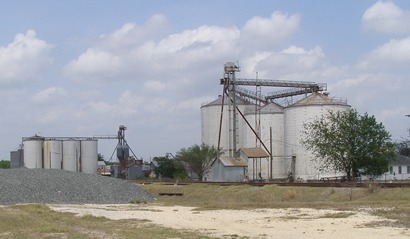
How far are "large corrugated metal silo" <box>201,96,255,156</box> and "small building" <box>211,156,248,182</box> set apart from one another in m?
7.25

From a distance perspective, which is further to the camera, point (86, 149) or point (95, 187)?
point (86, 149)

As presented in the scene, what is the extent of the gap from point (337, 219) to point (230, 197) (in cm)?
2306

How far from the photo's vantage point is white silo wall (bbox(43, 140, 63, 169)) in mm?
99812

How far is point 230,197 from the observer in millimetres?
50844

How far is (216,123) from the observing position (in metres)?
90.1

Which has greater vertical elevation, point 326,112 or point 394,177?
point 326,112

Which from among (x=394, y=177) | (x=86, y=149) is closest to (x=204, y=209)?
(x=394, y=177)

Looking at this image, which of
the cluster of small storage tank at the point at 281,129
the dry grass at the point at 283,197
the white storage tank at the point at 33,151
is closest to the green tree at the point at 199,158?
the cluster of small storage tank at the point at 281,129

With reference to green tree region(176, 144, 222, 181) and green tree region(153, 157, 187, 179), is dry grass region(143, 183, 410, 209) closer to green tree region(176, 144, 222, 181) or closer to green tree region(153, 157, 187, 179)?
green tree region(176, 144, 222, 181)

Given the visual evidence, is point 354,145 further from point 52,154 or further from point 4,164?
point 4,164

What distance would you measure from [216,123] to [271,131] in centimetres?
1007

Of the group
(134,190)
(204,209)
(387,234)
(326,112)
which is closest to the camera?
(387,234)

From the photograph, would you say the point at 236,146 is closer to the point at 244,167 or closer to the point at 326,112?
the point at 244,167

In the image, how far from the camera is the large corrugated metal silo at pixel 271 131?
8075 centimetres
